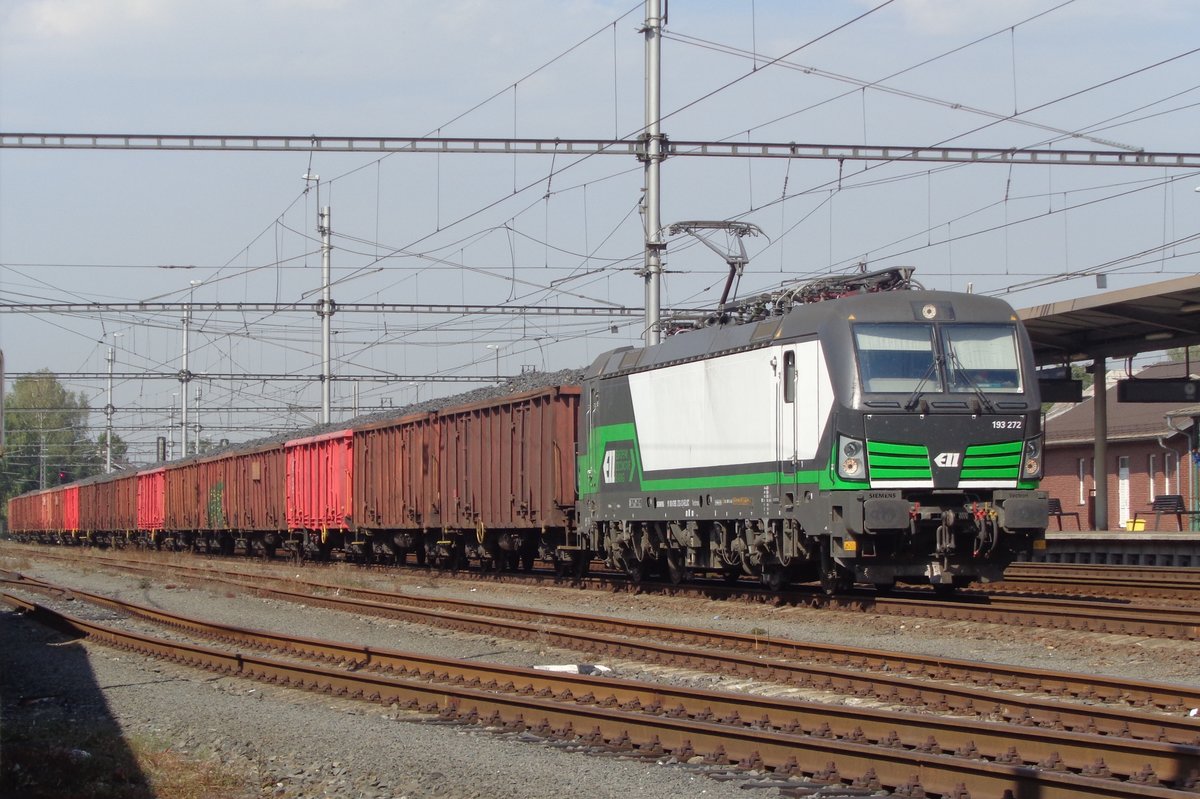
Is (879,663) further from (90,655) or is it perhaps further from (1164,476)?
(1164,476)

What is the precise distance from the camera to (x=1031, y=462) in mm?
15336

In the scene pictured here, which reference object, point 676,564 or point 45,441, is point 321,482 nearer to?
point 676,564

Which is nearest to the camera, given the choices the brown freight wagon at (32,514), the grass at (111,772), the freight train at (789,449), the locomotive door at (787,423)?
the grass at (111,772)

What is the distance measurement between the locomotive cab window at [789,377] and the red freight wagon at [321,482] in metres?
17.3

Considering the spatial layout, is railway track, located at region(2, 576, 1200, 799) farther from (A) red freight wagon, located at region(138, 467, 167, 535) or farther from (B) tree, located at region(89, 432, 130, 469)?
(B) tree, located at region(89, 432, 130, 469)

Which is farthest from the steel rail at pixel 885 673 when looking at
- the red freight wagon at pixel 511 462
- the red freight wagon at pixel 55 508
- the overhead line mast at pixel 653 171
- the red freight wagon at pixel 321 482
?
the red freight wagon at pixel 55 508

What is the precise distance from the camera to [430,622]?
16922 millimetres

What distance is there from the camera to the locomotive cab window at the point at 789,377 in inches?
624

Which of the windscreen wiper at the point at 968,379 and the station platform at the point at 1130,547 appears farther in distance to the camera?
the station platform at the point at 1130,547

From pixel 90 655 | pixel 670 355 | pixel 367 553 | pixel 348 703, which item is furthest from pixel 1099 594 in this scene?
pixel 367 553

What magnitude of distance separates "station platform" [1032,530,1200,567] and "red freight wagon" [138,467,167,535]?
3056 cm

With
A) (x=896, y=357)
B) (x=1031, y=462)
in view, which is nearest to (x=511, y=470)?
(x=896, y=357)

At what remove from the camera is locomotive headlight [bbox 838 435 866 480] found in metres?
14.8

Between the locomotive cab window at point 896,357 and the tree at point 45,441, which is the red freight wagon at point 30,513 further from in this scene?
the locomotive cab window at point 896,357
